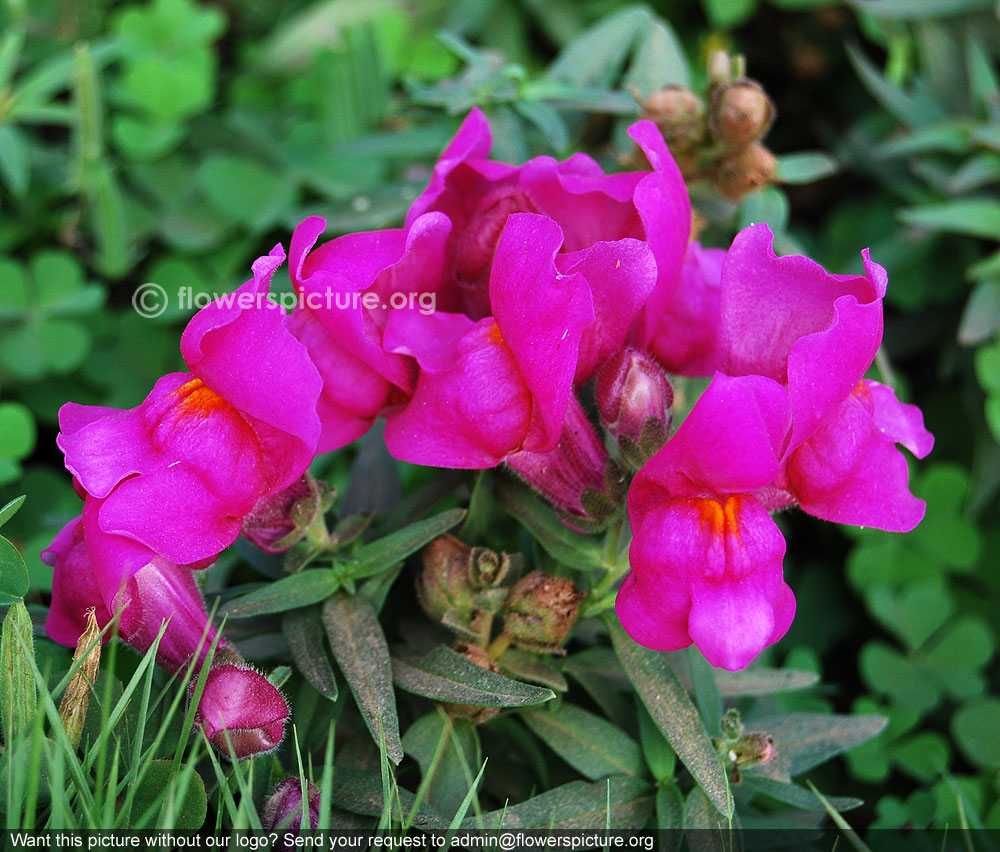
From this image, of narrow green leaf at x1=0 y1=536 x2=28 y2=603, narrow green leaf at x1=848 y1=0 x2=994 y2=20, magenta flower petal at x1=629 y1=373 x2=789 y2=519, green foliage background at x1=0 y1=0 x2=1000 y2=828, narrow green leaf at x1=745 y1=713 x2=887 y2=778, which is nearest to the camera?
magenta flower petal at x1=629 y1=373 x2=789 y2=519

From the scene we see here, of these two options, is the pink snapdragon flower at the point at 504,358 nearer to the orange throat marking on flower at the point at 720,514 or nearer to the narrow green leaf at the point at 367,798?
the orange throat marking on flower at the point at 720,514

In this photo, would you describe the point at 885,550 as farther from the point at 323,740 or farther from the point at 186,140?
the point at 186,140

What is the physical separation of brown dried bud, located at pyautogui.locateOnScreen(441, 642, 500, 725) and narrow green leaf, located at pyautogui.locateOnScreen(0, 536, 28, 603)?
314mm

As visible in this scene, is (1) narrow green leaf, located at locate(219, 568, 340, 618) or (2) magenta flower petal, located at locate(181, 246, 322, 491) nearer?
(2) magenta flower petal, located at locate(181, 246, 322, 491)

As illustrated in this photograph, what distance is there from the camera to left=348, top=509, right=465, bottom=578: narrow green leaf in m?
0.76

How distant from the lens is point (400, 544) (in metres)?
0.77

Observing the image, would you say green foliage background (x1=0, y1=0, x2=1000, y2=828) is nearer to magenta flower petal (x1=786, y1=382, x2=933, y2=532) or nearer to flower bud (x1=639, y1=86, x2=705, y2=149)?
flower bud (x1=639, y1=86, x2=705, y2=149)

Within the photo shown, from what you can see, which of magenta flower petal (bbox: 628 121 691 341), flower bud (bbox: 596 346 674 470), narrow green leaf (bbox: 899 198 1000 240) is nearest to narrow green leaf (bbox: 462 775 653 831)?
flower bud (bbox: 596 346 674 470)

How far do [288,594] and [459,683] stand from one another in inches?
5.9

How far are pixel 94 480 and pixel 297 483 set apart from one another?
0.50 ft

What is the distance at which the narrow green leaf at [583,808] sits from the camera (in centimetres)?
71

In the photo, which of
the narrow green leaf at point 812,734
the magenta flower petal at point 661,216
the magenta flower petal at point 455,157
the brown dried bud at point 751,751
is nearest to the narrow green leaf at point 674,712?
the brown dried bud at point 751,751

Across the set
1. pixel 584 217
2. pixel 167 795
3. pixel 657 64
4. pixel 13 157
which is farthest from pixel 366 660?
pixel 13 157

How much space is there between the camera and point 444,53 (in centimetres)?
167
